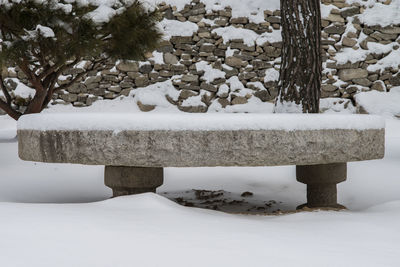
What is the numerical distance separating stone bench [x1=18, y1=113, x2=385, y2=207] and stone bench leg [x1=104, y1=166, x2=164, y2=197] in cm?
24

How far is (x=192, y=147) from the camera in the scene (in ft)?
6.90

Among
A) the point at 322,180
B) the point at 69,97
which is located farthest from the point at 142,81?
the point at 322,180

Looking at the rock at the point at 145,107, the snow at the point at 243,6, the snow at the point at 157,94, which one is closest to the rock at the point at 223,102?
the snow at the point at 157,94

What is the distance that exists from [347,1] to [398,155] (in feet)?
9.89

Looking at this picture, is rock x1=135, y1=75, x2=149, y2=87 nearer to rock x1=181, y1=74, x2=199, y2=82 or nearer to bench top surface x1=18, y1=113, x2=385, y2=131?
rock x1=181, y1=74, x2=199, y2=82

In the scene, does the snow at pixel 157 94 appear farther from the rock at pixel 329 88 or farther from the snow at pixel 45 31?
the snow at pixel 45 31

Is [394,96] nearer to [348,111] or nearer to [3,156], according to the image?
[348,111]

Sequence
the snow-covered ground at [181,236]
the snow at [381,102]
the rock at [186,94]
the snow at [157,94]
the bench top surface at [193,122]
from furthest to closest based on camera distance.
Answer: the rock at [186,94] < the snow at [157,94] < the snow at [381,102] < the bench top surface at [193,122] < the snow-covered ground at [181,236]

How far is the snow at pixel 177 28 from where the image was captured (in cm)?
621

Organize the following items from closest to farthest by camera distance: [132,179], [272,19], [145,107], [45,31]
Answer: [132,179]
[45,31]
[145,107]
[272,19]

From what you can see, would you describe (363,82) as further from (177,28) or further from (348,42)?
(177,28)

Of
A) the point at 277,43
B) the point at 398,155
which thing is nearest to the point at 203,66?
the point at 277,43

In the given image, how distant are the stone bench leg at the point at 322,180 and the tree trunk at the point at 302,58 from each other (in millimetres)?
474

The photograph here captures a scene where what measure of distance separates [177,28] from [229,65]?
85 cm
